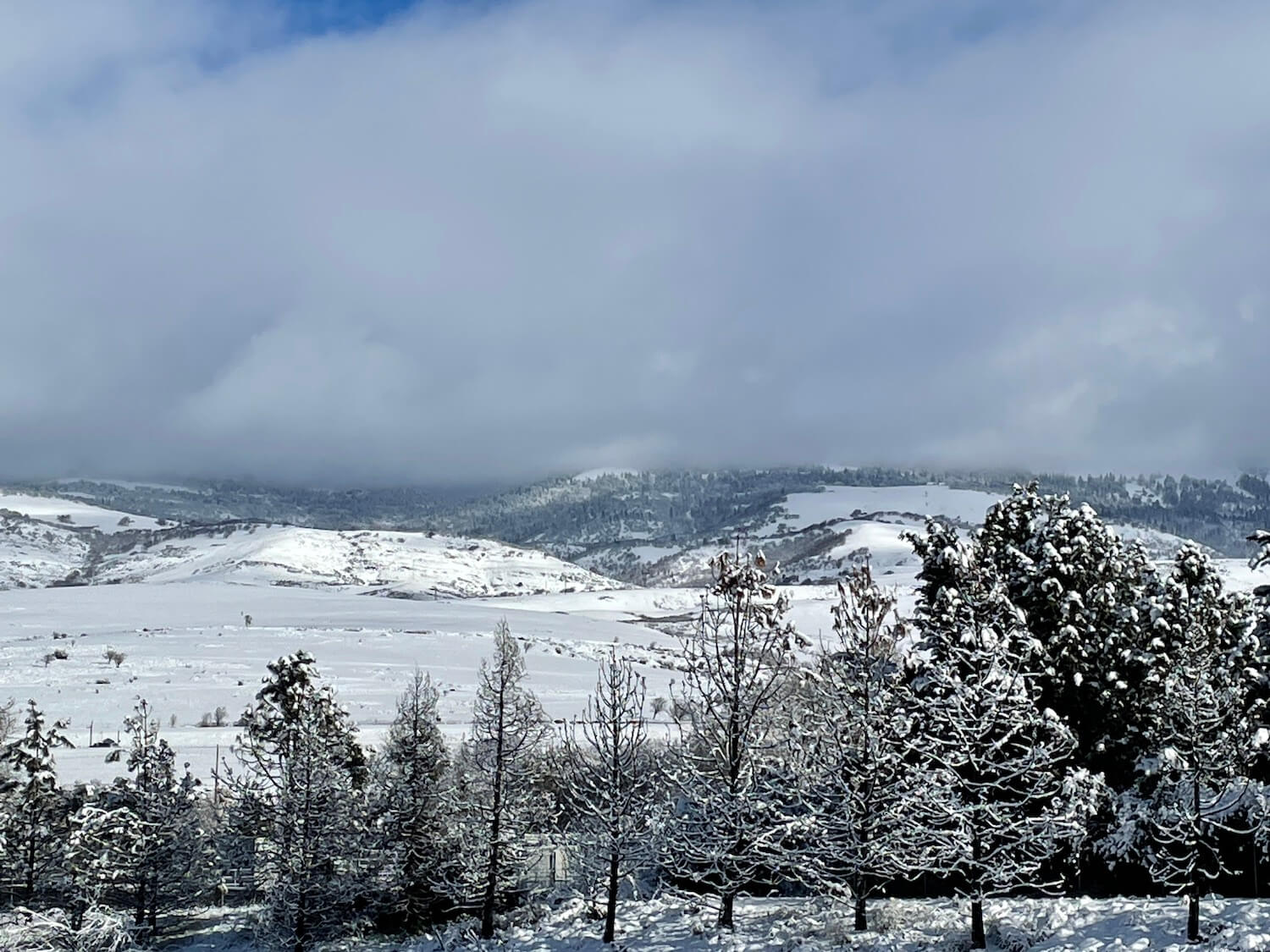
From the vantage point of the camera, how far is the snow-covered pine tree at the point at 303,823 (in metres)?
33.0

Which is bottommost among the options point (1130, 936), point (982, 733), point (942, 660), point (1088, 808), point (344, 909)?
point (344, 909)

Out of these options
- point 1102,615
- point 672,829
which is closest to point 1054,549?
point 1102,615

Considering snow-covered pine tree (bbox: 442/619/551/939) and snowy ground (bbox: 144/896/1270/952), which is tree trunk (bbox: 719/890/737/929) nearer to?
snowy ground (bbox: 144/896/1270/952)

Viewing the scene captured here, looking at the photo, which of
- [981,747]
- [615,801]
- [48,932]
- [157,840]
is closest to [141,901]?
[157,840]

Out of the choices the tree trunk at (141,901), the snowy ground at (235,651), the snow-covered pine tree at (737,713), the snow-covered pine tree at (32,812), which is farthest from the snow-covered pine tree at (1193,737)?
the snowy ground at (235,651)

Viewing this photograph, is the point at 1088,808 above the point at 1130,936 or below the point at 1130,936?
above

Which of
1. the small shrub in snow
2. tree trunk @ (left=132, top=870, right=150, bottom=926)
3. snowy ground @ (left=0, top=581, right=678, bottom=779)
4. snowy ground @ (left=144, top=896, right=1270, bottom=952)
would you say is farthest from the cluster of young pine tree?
snowy ground @ (left=0, top=581, right=678, bottom=779)

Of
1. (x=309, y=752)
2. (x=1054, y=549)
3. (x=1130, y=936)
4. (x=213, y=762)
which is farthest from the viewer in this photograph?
(x=213, y=762)

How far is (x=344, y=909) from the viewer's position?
35219 mm

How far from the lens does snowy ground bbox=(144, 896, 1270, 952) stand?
2227 centimetres

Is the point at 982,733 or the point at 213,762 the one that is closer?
the point at 982,733

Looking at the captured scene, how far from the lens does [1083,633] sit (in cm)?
3066

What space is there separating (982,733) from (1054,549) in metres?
9.78

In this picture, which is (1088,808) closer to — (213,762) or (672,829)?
(672,829)
